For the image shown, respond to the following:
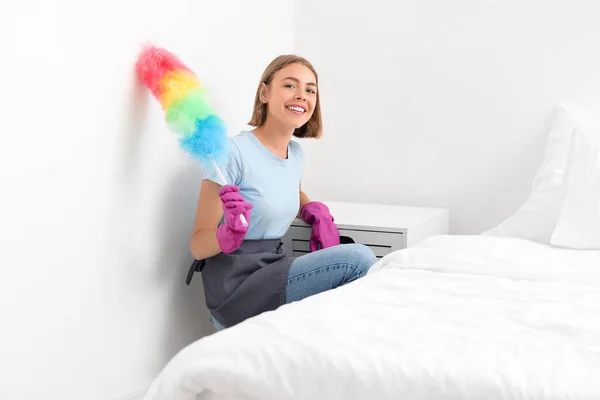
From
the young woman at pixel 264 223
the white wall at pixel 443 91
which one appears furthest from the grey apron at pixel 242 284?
the white wall at pixel 443 91

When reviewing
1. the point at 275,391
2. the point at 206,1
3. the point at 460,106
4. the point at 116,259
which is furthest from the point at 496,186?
the point at 275,391

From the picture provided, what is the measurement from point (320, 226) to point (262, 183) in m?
0.29

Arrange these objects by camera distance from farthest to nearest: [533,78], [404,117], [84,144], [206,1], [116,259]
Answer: [404,117], [533,78], [206,1], [116,259], [84,144]

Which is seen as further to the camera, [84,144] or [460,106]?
[460,106]

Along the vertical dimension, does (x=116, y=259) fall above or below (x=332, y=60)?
below

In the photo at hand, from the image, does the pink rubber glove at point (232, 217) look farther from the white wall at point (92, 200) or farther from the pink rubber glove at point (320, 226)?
the pink rubber glove at point (320, 226)

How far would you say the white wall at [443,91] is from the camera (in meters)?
2.82

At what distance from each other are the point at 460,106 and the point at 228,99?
0.91 m

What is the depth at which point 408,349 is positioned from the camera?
120cm

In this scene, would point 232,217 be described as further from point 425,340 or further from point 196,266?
point 425,340

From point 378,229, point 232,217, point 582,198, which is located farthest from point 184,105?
point 582,198

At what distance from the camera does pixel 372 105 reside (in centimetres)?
311

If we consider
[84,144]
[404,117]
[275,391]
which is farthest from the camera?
[404,117]

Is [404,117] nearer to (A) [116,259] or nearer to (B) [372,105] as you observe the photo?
(B) [372,105]
